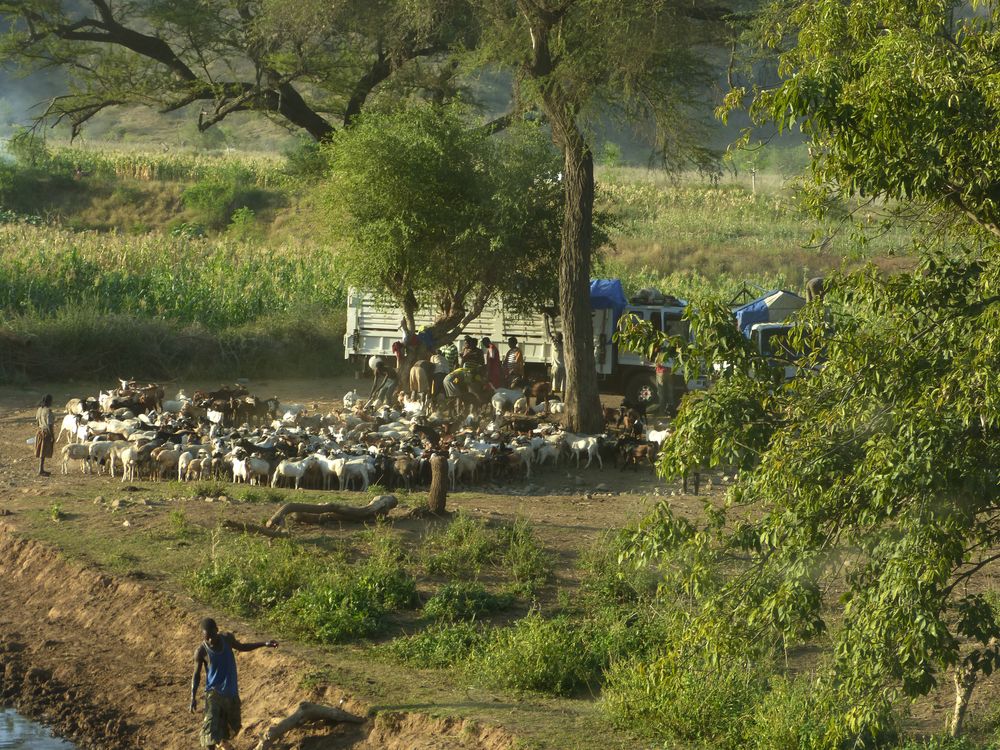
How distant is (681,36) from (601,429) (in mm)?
6532

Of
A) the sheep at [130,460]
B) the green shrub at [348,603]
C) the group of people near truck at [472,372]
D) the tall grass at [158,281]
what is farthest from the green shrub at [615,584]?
the tall grass at [158,281]

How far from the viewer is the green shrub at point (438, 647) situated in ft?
35.3

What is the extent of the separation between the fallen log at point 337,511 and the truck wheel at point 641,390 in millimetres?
9728

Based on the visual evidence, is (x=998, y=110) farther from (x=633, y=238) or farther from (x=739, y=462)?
(x=633, y=238)

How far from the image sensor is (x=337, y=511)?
14203mm

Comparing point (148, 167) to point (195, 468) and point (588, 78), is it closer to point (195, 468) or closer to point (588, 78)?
point (588, 78)

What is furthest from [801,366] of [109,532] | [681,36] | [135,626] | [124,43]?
[124,43]

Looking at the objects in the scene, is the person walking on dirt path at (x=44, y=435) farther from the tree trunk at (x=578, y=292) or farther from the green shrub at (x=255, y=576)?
the tree trunk at (x=578, y=292)

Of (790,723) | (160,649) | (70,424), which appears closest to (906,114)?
(790,723)

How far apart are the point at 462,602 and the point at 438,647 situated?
1.02 meters

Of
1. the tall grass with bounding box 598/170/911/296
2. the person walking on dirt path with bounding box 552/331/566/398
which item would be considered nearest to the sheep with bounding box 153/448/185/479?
the person walking on dirt path with bounding box 552/331/566/398

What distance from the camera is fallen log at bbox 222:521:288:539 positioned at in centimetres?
1352

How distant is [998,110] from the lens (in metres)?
6.87

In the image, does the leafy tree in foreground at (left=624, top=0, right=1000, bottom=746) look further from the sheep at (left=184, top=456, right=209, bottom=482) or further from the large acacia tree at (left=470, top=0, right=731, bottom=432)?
the large acacia tree at (left=470, top=0, right=731, bottom=432)
